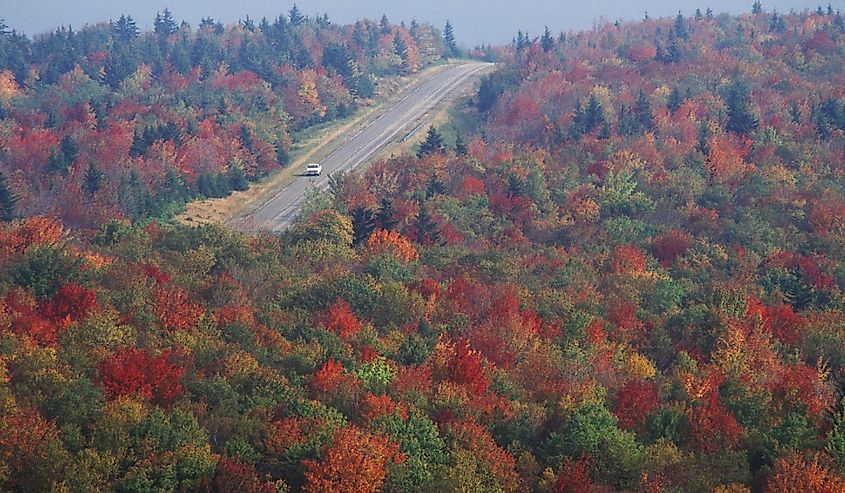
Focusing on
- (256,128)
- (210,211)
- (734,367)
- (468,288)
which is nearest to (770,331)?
(734,367)

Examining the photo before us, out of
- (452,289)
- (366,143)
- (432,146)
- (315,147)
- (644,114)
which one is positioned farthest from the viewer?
(366,143)

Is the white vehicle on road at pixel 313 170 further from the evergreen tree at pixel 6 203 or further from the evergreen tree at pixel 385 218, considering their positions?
the evergreen tree at pixel 6 203

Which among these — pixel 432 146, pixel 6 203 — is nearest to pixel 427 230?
pixel 432 146

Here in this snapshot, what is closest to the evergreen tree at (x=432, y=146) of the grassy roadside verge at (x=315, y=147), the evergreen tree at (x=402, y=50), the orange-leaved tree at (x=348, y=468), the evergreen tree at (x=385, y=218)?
the grassy roadside verge at (x=315, y=147)

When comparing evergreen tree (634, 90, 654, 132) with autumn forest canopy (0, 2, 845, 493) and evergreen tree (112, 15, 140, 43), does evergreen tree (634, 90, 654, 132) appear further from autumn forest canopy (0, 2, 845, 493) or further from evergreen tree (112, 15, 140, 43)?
evergreen tree (112, 15, 140, 43)

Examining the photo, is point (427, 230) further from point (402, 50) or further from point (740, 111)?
point (402, 50)

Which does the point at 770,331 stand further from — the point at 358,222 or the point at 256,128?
the point at 256,128
